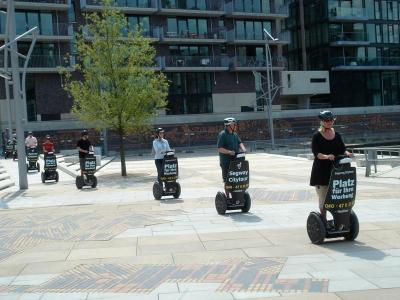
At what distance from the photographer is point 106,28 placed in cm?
2328

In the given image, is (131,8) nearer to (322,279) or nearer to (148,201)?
(148,201)

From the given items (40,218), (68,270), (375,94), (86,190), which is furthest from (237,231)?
(375,94)

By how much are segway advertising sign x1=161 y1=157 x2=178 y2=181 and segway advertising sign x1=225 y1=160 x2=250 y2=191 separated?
3441 mm

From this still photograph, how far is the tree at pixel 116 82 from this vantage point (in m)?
22.8

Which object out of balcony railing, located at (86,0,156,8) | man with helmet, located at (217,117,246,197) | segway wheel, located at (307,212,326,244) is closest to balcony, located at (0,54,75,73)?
balcony railing, located at (86,0,156,8)

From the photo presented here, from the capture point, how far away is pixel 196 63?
5697 cm

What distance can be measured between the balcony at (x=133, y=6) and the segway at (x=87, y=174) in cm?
3646

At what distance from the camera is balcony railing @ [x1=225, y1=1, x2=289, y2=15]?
5875 centimetres

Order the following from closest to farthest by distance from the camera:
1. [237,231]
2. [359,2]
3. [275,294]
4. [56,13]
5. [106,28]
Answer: [275,294] < [237,231] < [106,28] < [56,13] < [359,2]

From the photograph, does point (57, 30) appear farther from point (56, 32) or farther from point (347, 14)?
point (347, 14)

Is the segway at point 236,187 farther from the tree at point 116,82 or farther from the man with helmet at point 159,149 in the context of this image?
the tree at point 116,82

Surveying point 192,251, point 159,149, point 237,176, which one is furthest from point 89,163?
point 192,251

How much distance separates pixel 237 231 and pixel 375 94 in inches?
2517

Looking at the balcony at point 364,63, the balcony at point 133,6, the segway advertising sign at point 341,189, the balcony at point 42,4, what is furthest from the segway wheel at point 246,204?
the balcony at point 364,63
